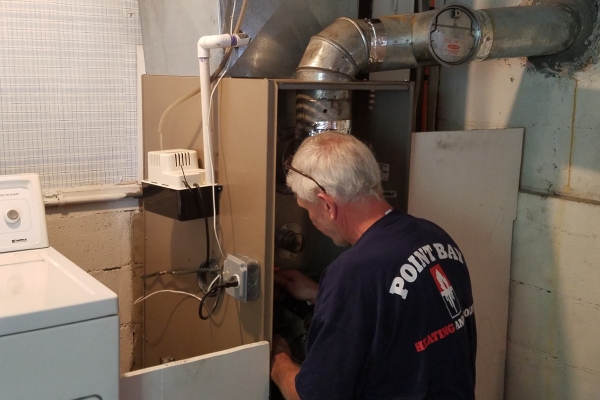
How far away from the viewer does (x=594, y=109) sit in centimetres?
178

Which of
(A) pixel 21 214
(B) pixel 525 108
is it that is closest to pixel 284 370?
(A) pixel 21 214

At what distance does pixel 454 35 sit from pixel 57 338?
4.07 ft

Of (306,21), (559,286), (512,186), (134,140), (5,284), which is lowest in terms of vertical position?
(559,286)

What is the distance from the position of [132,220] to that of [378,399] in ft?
3.33

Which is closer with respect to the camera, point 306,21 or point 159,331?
point 306,21

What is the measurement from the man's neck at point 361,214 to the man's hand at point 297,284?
0.33 m

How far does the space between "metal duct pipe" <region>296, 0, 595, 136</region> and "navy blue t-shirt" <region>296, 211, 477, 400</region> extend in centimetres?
44

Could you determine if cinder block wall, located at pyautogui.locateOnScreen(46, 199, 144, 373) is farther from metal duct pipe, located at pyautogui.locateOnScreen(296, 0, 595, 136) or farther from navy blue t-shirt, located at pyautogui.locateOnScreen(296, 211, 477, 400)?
navy blue t-shirt, located at pyautogui.locateOnScreen(296, 211, 477, 400)

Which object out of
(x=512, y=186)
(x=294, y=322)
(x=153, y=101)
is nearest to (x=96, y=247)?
(x=153, y=101)

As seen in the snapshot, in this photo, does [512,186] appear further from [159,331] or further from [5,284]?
[5,284]

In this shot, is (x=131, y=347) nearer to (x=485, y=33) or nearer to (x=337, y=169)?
(x=337, y=169)

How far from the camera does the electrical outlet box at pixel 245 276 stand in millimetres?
1436

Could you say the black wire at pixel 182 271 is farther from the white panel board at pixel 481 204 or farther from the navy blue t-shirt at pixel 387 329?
the white panel board at pixel 481 204

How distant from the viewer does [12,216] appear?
141 cm
